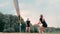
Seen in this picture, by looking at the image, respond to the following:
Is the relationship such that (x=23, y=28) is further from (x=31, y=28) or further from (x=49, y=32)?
(x=49, y=32)

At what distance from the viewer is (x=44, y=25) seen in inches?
506

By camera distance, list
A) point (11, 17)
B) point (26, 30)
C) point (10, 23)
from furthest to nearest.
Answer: point (11, 17) < point (10, 23) < point (26, 30)

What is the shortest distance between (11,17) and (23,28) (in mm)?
9221

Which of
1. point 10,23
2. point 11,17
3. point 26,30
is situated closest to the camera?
point 26,30

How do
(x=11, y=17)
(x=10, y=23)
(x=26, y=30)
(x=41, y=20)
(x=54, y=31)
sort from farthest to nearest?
(x=11, y=17)
(x=10, y=23)
(x=26, y=30)
(x=54, y=31)
(x=41, y=20)

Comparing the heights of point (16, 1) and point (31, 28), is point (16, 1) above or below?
above

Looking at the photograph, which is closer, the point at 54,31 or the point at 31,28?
the point at 54,31

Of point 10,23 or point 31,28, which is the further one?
point 10,23

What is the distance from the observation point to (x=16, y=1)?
12734 mm

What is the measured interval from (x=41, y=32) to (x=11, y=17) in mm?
13878

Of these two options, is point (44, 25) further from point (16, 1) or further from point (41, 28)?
point (16, 1)

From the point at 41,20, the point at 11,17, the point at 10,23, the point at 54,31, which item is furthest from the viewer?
the point at 11,17

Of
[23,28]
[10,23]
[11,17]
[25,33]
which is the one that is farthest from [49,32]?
[11,17]

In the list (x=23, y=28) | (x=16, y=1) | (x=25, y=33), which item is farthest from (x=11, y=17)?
(x=16, y=1)
